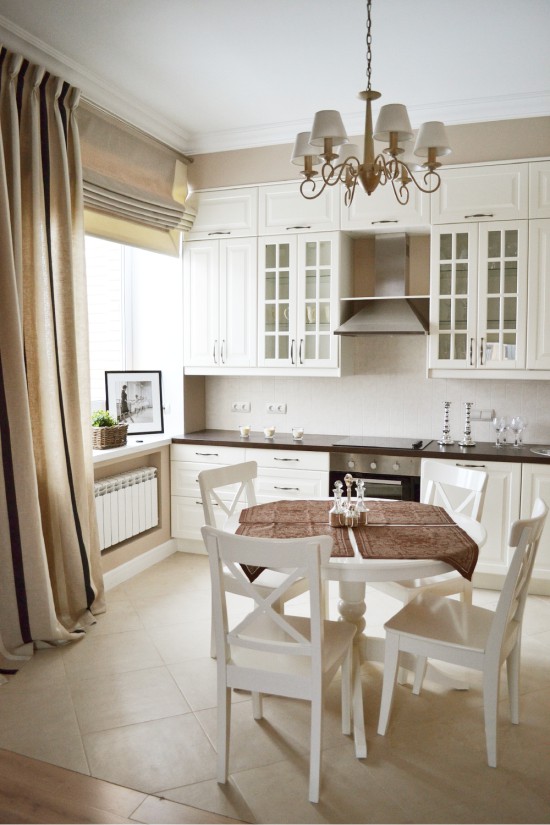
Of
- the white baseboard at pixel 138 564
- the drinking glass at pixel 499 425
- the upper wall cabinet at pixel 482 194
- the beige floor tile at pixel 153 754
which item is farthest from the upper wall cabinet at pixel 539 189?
the beige floor tile at pixel 153 754

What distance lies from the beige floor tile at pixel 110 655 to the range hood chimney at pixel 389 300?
225 centimetres

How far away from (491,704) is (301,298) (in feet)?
9.54

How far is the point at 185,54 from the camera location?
3373 mm

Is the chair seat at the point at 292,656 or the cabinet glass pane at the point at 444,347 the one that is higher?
the cabinet glass pane at the point at 444,347

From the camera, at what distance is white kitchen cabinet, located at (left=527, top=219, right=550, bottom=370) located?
3.93 metres

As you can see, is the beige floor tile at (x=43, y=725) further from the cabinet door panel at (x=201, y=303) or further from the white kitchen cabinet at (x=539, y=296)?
the white kitchen cabinet at (x=539, y=296)

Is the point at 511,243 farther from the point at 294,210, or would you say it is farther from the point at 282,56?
the point at 282,56

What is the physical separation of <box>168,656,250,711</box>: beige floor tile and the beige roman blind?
8.13ft

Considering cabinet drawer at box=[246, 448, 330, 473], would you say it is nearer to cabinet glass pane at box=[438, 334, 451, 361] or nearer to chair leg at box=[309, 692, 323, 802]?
cabinet glass pane at box=[438, 334, 451, 361]

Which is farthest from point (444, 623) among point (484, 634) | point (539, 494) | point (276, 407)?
point (276, 407)

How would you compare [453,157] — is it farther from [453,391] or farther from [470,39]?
[453,391]

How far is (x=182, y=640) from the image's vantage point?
3.34 m

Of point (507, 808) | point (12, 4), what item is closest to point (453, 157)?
point (12, 4)

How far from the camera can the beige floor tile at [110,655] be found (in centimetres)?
300
